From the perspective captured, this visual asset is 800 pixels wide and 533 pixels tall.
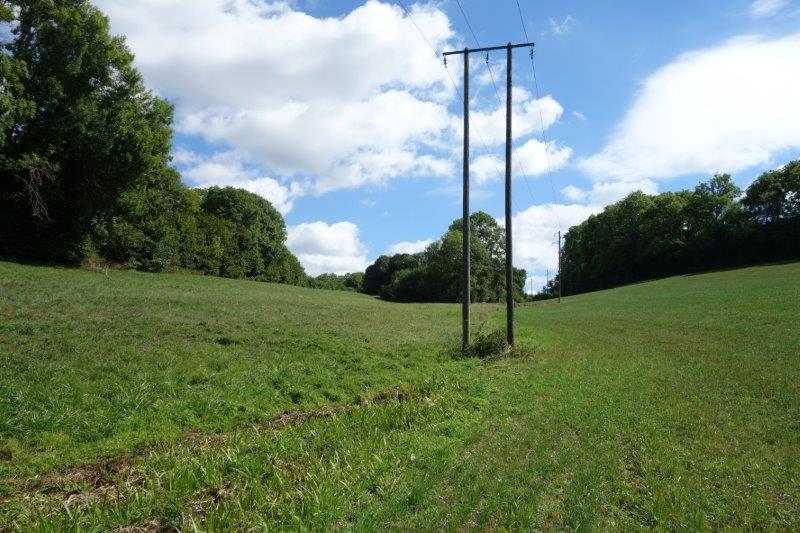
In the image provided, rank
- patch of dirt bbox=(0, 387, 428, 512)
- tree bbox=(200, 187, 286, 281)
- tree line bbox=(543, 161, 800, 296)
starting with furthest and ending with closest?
tree line bbox=(543, 161, 800, 296)
tree bbox=(200, 187, 286, 281)
patch of dirt bbox=(0, 387, 428, 512)

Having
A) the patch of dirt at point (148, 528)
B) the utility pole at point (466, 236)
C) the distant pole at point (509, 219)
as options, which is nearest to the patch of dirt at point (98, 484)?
the patch of dirt at point (148, 528)

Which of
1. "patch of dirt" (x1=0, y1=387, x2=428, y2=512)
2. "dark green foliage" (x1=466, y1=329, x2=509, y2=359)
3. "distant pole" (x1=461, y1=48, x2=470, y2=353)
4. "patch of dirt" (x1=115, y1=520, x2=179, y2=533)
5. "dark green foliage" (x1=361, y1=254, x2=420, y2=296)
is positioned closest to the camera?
"patch of dirt" (x1=115, y1=520, x2=179, y2=533)

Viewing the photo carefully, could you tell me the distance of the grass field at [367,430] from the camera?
691cm

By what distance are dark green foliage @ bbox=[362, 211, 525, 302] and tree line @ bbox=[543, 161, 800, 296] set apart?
33.9 meters

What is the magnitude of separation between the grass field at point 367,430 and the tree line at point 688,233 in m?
76.3

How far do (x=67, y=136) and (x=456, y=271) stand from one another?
66.7 meters

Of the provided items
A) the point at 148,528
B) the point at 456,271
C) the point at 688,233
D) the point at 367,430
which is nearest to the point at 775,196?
the point at 688,233

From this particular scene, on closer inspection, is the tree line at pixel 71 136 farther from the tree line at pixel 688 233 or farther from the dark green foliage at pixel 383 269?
the tree line at pixel 688 233

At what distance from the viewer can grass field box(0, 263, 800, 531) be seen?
22.7 ft

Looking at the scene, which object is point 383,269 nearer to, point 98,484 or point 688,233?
point 688,233

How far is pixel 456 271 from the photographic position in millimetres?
92438

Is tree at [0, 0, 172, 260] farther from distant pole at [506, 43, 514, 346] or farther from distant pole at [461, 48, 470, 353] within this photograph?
distant pole at [506, 43, 514, 346]

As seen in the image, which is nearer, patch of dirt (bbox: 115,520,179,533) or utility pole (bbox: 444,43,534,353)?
patch of dirt (bbox: 115,520,179,533)

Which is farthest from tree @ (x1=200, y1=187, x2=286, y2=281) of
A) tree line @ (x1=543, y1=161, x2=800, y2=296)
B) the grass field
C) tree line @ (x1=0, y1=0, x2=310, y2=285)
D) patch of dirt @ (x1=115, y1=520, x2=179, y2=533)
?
tree line @ (x1=543, y1=161, x2=800, y2=296)
